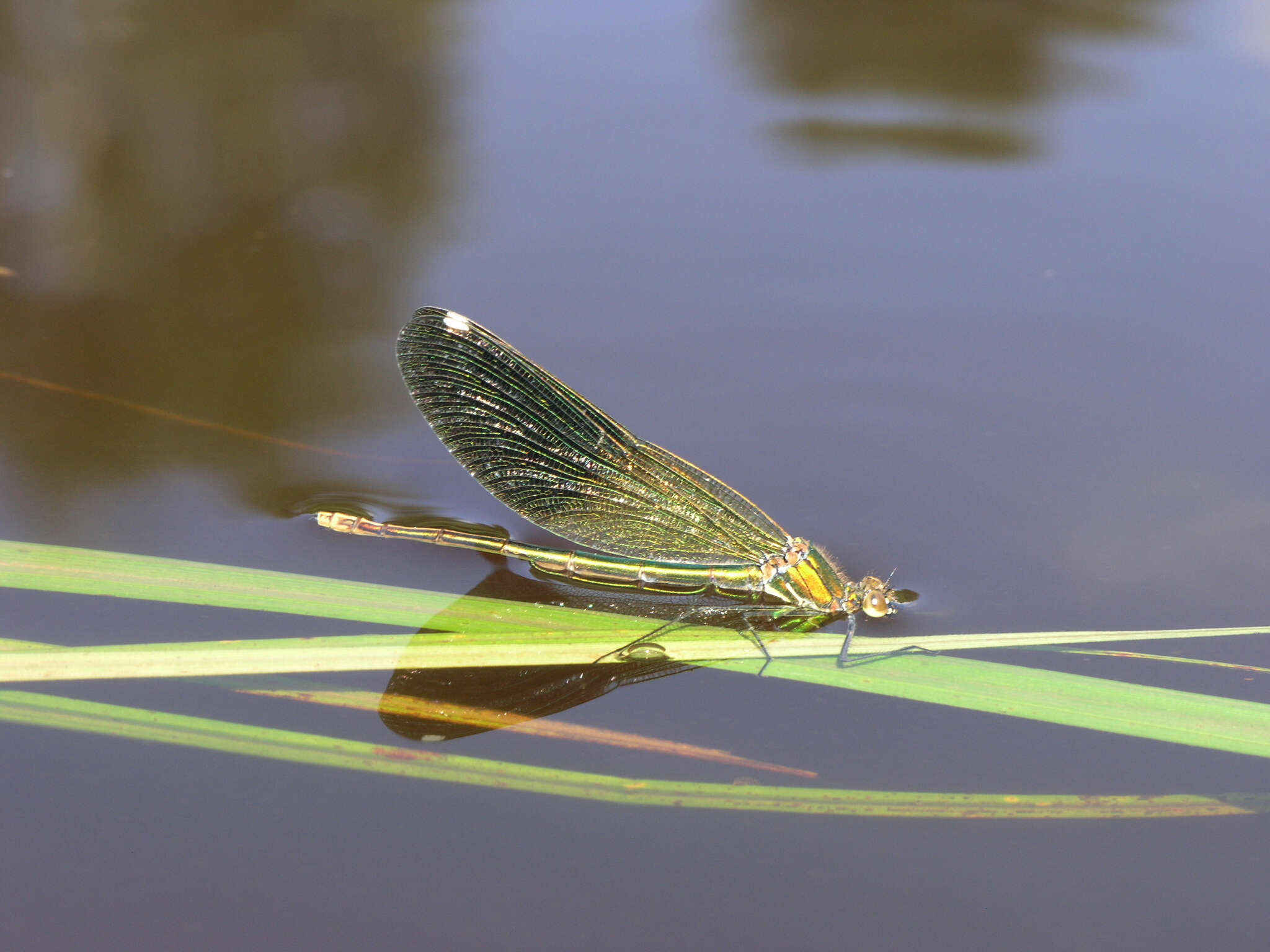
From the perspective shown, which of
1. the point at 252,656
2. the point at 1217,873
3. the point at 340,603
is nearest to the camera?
the point at 1217,873

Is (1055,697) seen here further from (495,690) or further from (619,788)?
(495,690)

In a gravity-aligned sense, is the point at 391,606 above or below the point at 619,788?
above

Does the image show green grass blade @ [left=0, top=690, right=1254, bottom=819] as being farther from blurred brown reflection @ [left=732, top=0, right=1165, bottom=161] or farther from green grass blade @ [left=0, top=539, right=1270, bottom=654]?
blurred brown reflection @ [left=732, top=0, right=1165, bottom=161]

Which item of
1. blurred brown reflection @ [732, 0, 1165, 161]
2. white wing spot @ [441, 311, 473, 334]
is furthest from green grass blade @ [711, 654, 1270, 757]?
blurred brown reflection @ [732, 0, 1165, 161]

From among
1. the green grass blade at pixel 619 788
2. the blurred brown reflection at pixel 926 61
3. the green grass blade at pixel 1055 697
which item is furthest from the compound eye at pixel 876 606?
the blurred brown reflection at pixel 926 61

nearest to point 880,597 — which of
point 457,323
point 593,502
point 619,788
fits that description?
point 593,502

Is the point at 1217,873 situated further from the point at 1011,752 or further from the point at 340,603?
the point at 340,603

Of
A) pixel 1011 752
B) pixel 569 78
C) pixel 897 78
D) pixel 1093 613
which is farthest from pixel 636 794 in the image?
pixel 897 78
